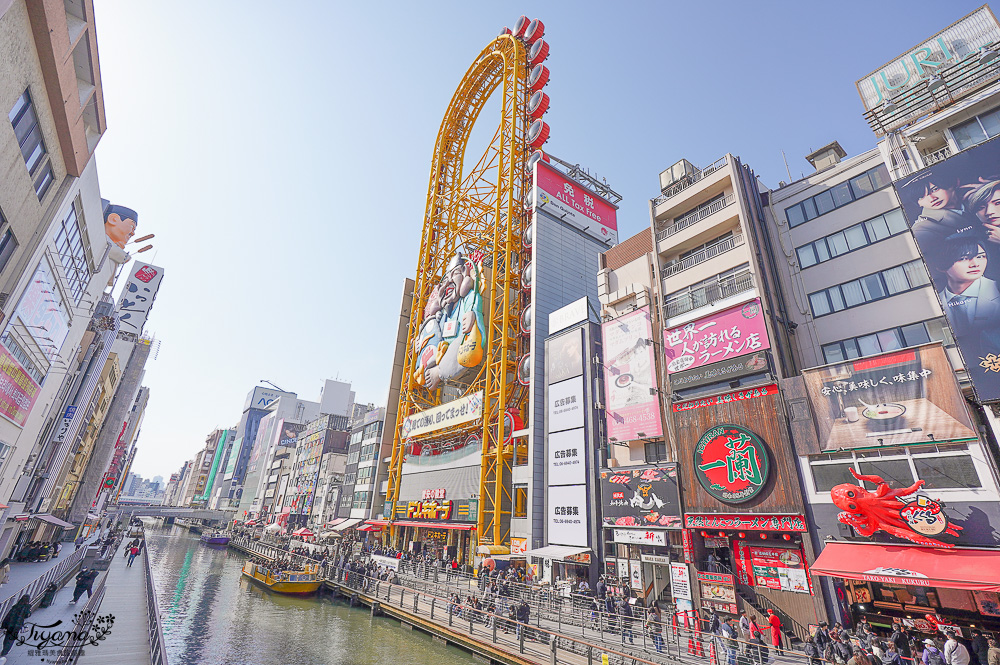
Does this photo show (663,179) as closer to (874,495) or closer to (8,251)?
(874,495)

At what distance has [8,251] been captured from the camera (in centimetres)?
1778

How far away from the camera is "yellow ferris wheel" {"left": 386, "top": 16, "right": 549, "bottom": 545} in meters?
40.5

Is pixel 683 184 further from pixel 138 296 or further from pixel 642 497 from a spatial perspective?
pixel 138 296

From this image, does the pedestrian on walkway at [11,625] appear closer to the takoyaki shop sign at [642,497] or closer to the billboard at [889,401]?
the takoyaki shop sign at [642,497]

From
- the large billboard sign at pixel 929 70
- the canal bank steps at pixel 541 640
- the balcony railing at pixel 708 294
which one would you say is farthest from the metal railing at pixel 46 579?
the large billboard sign at pixel 929 70

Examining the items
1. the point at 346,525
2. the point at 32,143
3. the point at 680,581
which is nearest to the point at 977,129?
the point at 680,581

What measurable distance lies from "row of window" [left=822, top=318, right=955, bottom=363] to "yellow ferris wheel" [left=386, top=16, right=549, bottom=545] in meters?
22.4

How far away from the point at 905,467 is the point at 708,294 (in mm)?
11925

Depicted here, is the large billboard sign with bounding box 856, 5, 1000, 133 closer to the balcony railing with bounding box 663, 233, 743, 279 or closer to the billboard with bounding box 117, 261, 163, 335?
the balcony railing with bounding box 663, 233, 743, 279

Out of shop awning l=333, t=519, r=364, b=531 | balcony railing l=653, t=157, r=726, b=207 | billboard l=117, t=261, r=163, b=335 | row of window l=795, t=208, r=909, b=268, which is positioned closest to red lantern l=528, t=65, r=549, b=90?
balcony railing l=653, t=157, r=726, b=207

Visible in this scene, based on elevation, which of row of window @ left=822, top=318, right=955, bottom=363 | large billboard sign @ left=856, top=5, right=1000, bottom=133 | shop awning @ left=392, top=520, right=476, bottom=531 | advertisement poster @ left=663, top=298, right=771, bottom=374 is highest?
large billboard sign @ left=856, top=5, right=1000, bottom=133

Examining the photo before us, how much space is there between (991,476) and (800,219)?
1534 cm

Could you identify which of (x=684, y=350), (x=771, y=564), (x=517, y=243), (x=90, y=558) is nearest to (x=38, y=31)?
(x=684, y=350)

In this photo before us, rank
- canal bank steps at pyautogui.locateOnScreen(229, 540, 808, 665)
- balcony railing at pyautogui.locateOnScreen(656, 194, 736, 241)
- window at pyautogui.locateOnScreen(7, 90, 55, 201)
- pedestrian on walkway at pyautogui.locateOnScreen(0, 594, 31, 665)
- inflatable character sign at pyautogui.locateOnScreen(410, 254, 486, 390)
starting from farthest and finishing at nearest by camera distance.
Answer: inflatable character sign at pyautogui.locateOnScreen(410, 254, 486, 390) → balcony railing at pyautogui.locateOnScreen(656, 194, 736, 241) → canal bank steps at pyautogui.locateOnScreen(229, 540, 808, 665) → window at pyautogui.locateOnScreen(7, 90, 55, 201) → pedestrian on walkway at pyautogui.locateOnScreen(0, 594, 31, 665)
